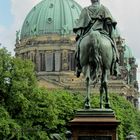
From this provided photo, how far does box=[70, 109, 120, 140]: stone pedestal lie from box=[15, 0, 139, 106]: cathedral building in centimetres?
9276

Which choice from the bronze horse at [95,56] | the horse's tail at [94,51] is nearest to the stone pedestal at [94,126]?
the bronze horse at [95,56]

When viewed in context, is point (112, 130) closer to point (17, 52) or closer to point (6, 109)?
point (6, 109)

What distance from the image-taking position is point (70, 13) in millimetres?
126250

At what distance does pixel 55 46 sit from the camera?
120m

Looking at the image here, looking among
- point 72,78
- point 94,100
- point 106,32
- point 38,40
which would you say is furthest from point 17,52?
point 106,32

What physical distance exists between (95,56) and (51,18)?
10901 centimetres

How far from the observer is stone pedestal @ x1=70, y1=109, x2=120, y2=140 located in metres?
17.6

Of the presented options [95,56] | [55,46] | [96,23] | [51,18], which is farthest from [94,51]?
[51,18]

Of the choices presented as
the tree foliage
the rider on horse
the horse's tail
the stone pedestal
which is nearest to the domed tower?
the tree foliage

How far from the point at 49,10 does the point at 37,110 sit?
3249 inches

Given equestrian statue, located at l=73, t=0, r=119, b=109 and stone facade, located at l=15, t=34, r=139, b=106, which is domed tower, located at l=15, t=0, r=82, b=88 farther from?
equestrian statue, located at l=73, t=0, r=119, b=109

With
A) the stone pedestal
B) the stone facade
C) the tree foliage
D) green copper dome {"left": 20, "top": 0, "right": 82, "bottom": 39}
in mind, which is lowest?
the stone pedestal

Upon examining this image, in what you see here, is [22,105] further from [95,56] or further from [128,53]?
[128,53]

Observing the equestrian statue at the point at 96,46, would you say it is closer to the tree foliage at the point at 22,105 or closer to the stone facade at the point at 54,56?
the tree foliage at the point at 22,105
